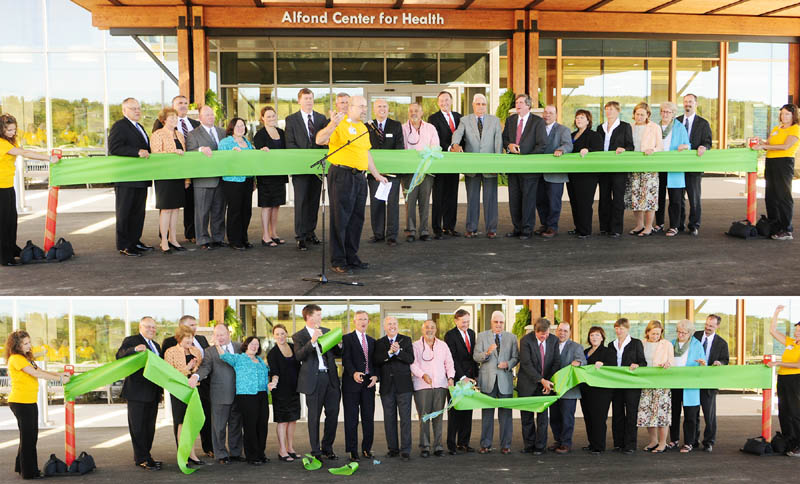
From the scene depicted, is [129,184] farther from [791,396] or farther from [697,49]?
[697,49]

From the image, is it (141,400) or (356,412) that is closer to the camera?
(141,400)

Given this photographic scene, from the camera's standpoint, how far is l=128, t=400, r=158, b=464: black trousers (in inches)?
338

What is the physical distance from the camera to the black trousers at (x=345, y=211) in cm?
919

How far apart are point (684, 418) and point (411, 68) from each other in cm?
1130

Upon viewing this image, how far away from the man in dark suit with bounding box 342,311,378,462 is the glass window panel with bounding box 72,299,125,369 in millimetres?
11225

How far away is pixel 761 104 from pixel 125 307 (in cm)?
1603

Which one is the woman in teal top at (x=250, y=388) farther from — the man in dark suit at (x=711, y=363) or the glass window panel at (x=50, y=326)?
the glass window panel at (x=50, y=326)

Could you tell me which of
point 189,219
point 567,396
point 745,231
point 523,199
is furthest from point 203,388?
point 745,231

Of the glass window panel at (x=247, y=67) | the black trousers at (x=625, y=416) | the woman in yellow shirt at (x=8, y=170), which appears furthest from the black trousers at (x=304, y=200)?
the glass window panel at (x=247, y=67)

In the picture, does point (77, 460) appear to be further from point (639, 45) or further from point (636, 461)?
point (639, 45)

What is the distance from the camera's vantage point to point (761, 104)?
21.5 metres

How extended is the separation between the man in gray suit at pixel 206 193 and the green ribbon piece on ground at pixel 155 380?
2.45 metres

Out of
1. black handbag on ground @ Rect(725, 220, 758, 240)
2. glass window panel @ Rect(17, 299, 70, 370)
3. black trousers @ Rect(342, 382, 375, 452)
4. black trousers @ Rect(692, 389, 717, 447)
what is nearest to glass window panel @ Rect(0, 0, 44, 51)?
glass window panel @ Rect(17, 299, 70, 370)

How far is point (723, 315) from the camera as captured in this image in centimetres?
2008
